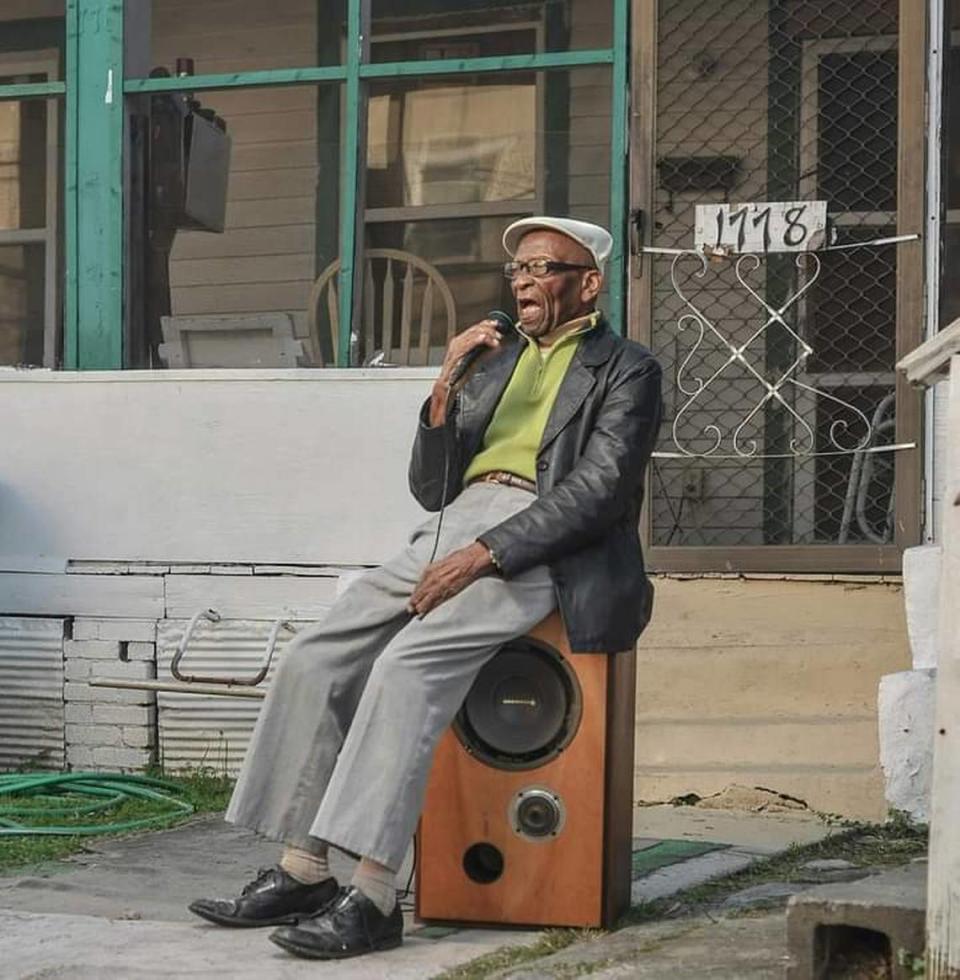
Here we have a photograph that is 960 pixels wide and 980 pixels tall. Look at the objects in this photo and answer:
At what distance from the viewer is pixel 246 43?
7754 millimetres

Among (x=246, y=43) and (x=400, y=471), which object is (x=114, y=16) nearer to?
(x=246, y=43)

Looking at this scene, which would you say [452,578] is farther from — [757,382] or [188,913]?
[757,382]

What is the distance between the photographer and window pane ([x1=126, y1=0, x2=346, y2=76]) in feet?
25.1

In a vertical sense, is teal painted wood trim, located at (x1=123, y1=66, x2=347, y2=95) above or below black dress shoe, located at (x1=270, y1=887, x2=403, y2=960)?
above

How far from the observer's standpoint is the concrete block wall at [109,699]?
743cm

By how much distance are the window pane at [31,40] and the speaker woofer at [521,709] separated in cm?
409

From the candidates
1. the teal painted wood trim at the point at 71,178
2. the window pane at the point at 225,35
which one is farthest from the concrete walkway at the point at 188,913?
the window pane at the point at 225,35

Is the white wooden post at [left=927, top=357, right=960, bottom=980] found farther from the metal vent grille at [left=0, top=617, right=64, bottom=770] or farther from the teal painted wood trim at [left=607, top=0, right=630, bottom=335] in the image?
the metal vent grille at [left=0, top=617, right=64, bottom=770]

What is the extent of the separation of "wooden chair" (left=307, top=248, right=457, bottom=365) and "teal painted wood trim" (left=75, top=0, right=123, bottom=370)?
79 centimetres

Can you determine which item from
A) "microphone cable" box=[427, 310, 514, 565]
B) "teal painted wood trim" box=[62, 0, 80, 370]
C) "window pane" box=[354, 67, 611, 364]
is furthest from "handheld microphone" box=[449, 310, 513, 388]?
"teal painted wood trim" box=[62, 0, 80, 370]

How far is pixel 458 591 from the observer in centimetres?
460

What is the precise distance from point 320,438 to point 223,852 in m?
1.88

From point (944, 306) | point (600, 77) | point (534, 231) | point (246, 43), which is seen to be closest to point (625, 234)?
point (600, 77)

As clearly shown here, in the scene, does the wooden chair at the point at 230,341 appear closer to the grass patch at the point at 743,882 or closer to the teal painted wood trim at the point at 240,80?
the teal painted wood trim at the point at 240,80
